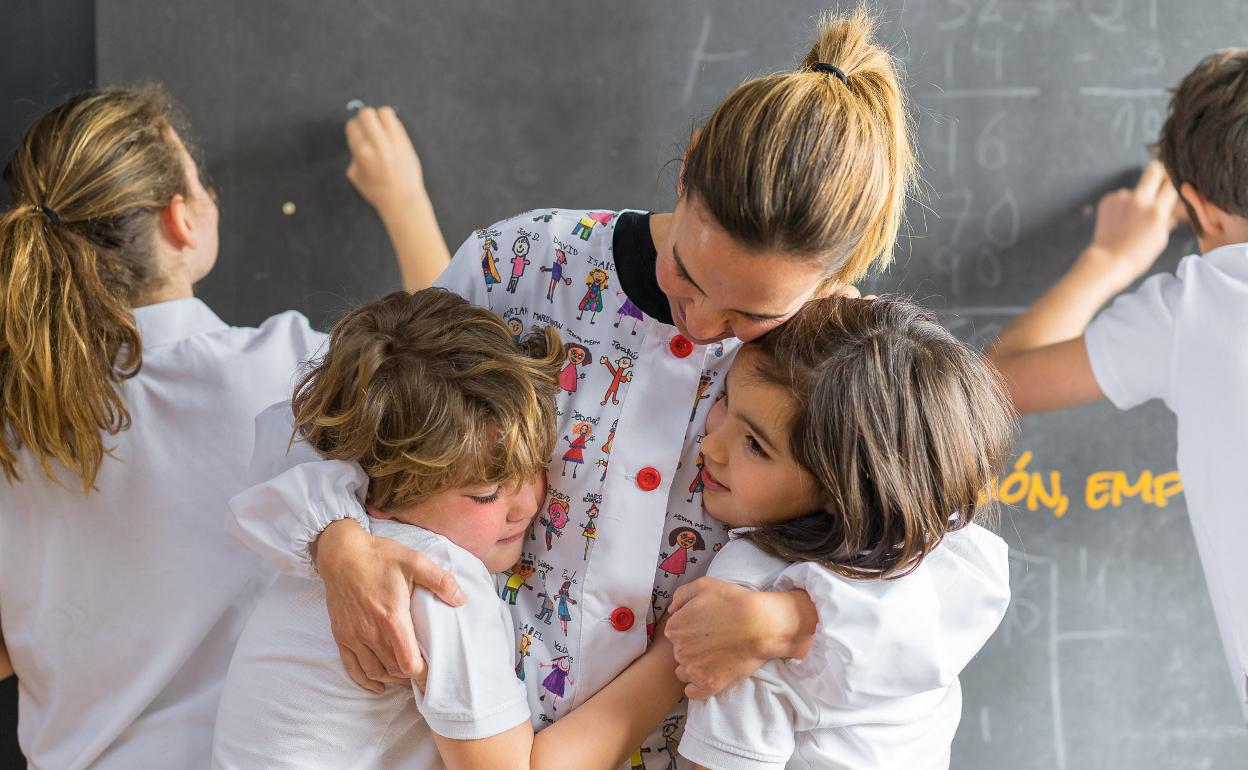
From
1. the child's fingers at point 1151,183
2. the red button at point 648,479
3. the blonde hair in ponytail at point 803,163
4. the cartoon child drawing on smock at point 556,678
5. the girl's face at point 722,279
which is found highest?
the blonde hair in ponytail at point 803,163

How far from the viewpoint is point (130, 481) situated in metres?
1.17

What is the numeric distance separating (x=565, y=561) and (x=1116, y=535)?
0.98m

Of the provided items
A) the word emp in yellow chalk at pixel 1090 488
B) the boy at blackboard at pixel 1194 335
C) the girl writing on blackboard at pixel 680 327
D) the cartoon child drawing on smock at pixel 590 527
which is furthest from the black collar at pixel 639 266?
the word emp in yellow chalk at pixel 1090 488

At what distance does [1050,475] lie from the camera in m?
1.57

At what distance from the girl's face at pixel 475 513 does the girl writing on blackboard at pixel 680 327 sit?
5 centimetres

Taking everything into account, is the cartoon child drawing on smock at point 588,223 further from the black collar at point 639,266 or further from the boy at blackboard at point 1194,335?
the boy at blackboard at point 1194,335

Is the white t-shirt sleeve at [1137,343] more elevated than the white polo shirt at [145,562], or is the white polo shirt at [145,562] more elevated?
the white t-shirt sleeve at [1137,343]

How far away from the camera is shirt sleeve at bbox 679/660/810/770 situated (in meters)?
0.95

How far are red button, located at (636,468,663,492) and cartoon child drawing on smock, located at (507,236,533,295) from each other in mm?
255

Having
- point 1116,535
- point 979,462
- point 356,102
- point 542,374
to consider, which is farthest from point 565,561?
point 1116,535

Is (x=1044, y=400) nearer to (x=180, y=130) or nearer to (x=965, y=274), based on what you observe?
(x=965, y=274)

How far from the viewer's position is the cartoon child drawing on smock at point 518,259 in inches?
44.2

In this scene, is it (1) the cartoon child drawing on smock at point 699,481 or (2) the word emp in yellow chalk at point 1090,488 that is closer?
(1) the cartoon child drawing on smock at point 699,481

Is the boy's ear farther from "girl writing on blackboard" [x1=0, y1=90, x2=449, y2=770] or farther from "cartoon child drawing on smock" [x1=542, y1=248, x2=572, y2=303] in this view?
"girl writing on blackboard" [x1=0, y1=90, x2=449, y2=770]
